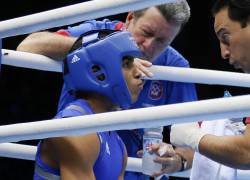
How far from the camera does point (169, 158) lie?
6.77 ft

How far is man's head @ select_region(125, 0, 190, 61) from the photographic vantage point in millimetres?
2375

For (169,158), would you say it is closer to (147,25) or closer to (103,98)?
(103,98)

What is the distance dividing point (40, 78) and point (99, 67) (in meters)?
3.52

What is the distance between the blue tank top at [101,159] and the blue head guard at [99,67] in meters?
0.06

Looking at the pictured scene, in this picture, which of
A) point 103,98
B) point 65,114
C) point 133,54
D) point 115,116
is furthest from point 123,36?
point 115,116

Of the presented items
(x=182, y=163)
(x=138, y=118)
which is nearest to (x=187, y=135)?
(x=182, y=163)

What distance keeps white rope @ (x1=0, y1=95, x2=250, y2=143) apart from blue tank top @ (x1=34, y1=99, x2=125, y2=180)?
9.2 inches

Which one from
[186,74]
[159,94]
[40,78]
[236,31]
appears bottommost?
[40,78]

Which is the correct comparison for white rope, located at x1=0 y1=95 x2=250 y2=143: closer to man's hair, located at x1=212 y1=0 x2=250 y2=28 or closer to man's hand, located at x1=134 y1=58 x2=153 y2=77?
man's hand, located at x1=134 y1=58 x2=153 y2=77

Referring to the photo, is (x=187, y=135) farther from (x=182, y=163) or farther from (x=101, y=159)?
(x=101, y=159)

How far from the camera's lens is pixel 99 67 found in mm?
1818

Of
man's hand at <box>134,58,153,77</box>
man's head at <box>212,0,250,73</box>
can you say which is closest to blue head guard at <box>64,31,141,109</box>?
man's hand at <box>134,58,153,77</box>

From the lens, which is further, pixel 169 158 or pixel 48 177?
pixel 169 158

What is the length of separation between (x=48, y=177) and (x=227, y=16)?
732 mm
